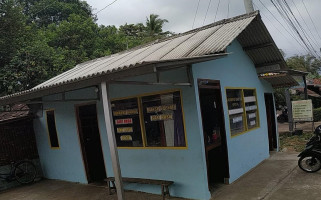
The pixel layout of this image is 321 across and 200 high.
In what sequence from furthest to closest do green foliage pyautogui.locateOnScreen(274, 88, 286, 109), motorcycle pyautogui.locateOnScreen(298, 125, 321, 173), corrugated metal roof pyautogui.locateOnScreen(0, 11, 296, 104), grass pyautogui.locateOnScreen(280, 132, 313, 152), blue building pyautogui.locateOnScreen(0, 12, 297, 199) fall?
green foliage pyautogui.locateOnScreen(274, 88, 286, 109)
grass pyautogui.locateOnScreen(280, 132, 313, 152)
motorcycle pyautogui.locateOnScreen(298, 125, 321, 173)
blue building pyautogui.locateOnScreen(0, 12, 297, 199)
corrugated metal roof pyautogui.locateOnScreen(0, 11, 296, 104)

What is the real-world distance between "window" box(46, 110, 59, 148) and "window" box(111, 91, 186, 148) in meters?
3.03

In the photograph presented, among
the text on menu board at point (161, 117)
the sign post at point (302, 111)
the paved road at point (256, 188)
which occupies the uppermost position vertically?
the text on menu board at point (161, 117)

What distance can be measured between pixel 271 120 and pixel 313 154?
3.61 m

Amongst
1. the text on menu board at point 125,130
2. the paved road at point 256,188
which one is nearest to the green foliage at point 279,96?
the paved road at point 256,188

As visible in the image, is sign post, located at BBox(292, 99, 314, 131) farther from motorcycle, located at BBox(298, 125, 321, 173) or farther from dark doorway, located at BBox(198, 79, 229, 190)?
dark doorway, located at BBox(198, 79, 229, 190)

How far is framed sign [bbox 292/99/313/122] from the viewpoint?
460 inches

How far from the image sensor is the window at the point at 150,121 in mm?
5711

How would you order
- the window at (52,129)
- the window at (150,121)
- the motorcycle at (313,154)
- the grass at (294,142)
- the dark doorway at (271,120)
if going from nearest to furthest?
the window at (150,121)
the motorcycle at (313,154)
the window at (52,129)
the dark doorway at (271,120)
the grass at (294,142)

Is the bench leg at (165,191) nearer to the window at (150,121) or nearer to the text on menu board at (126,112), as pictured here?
the window at (150,121)

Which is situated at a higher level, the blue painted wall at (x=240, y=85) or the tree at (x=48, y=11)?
the tree at (x=48, y=11)

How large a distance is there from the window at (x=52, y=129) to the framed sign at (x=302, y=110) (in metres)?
9.97

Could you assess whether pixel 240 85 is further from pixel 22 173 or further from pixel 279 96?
pixel 279 96

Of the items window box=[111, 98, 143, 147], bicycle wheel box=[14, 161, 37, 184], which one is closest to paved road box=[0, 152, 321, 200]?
bicycle wheel box=[14, 161, 37, 184]

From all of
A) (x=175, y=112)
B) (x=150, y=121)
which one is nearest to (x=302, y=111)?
(x=175, y=112)
